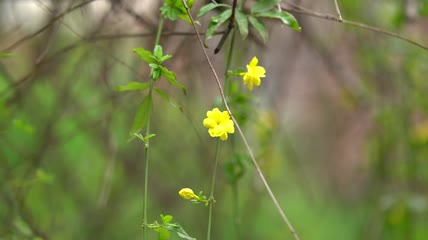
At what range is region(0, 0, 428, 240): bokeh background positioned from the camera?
2.00 meters

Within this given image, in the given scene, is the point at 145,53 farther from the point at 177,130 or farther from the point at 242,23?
the point at 177,130

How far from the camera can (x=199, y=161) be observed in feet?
9.07

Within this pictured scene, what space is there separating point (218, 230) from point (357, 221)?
93 cm

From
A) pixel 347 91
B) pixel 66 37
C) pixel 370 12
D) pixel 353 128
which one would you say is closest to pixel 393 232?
pixel 347 91

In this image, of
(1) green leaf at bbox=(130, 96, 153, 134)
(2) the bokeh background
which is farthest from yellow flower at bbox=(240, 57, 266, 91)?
(2) the bokeh background

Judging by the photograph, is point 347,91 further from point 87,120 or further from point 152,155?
point 87,120

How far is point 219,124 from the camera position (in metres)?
1.11

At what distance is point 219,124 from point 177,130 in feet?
5.97

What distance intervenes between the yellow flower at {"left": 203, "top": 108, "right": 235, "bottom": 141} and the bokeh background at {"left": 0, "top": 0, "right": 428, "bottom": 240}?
0.47 metres

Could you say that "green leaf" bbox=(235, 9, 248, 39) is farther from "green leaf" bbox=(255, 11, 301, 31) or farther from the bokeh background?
the bokeh background

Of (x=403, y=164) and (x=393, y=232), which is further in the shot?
(x=393, y=232)

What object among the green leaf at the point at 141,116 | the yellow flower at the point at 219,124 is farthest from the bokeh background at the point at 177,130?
the yellow flower at the point at 219,124

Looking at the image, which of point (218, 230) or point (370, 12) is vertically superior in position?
point (370, 12)

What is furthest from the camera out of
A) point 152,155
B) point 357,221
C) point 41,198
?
point 357,221
